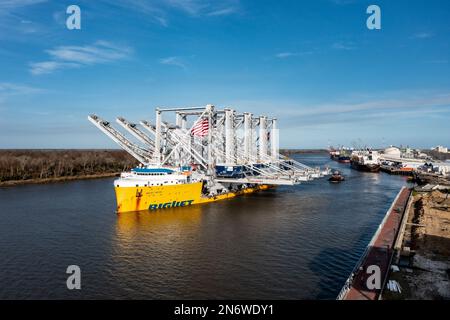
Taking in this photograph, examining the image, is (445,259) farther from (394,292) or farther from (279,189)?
(279,189)

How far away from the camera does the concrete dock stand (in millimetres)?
13125

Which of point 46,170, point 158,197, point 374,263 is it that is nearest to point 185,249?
point 374,263

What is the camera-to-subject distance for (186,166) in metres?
42.9

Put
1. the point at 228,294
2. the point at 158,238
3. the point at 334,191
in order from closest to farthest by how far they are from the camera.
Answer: the point at 228,294 < the point at 158,238 < the point at 334,191

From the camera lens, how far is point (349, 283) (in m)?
14.0

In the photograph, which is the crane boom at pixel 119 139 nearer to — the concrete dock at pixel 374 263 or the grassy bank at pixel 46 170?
the grassy bank at pixel 46 170

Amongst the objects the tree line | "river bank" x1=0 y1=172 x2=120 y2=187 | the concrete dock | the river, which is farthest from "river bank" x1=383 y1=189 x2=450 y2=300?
the tree line

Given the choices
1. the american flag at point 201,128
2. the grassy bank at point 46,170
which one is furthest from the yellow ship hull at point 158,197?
the grassy bank at point 46,170

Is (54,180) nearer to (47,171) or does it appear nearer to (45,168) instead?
(47,171)

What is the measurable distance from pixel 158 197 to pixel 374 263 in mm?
23818

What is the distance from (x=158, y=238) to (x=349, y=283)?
1516 centimetres

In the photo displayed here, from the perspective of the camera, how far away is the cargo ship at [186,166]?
3541 cm
